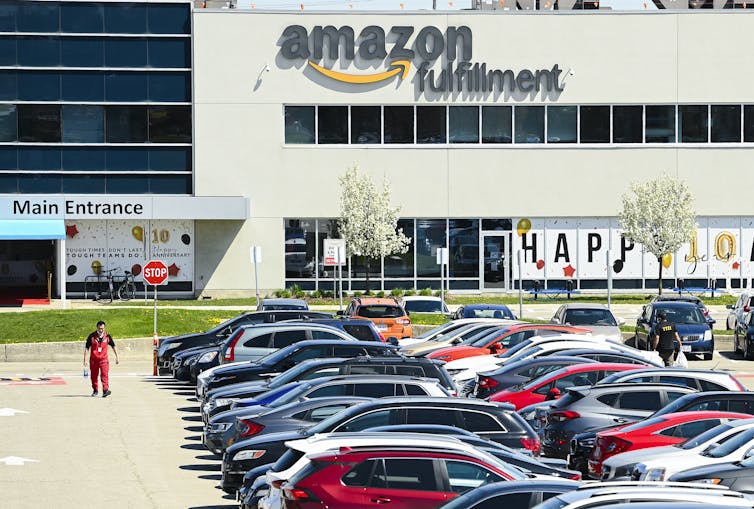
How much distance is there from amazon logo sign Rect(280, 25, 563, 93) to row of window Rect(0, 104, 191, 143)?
566 cm

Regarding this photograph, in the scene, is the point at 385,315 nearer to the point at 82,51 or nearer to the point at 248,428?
the point at 248,428

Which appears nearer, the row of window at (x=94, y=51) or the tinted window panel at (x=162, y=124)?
the row of window at (x=94, y=51)

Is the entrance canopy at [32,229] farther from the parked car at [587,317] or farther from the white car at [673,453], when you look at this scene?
the white car at [673,453]

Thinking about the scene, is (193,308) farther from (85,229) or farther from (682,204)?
(682,204)

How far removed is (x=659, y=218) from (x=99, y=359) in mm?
33360

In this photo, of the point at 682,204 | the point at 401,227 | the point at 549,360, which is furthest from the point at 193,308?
the point at 549,360

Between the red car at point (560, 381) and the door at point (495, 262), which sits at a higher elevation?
the door at point (495, 262)

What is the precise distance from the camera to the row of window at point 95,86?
2203 inches

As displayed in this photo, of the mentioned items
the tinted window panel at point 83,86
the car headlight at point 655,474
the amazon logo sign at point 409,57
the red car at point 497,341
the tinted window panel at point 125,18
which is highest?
the tinted window panel at point 125,18

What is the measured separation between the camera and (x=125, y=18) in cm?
5616

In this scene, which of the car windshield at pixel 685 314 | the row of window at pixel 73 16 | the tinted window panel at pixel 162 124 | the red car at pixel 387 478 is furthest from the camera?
the tinted window panel at pixel 162 124

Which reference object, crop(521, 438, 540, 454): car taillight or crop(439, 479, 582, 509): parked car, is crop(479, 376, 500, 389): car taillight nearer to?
crop(521, 438, 540, 454): car taillight

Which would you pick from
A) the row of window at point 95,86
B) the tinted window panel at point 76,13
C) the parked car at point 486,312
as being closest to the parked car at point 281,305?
→ the parked car at point 486,312

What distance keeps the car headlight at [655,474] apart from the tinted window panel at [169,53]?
4476cm
